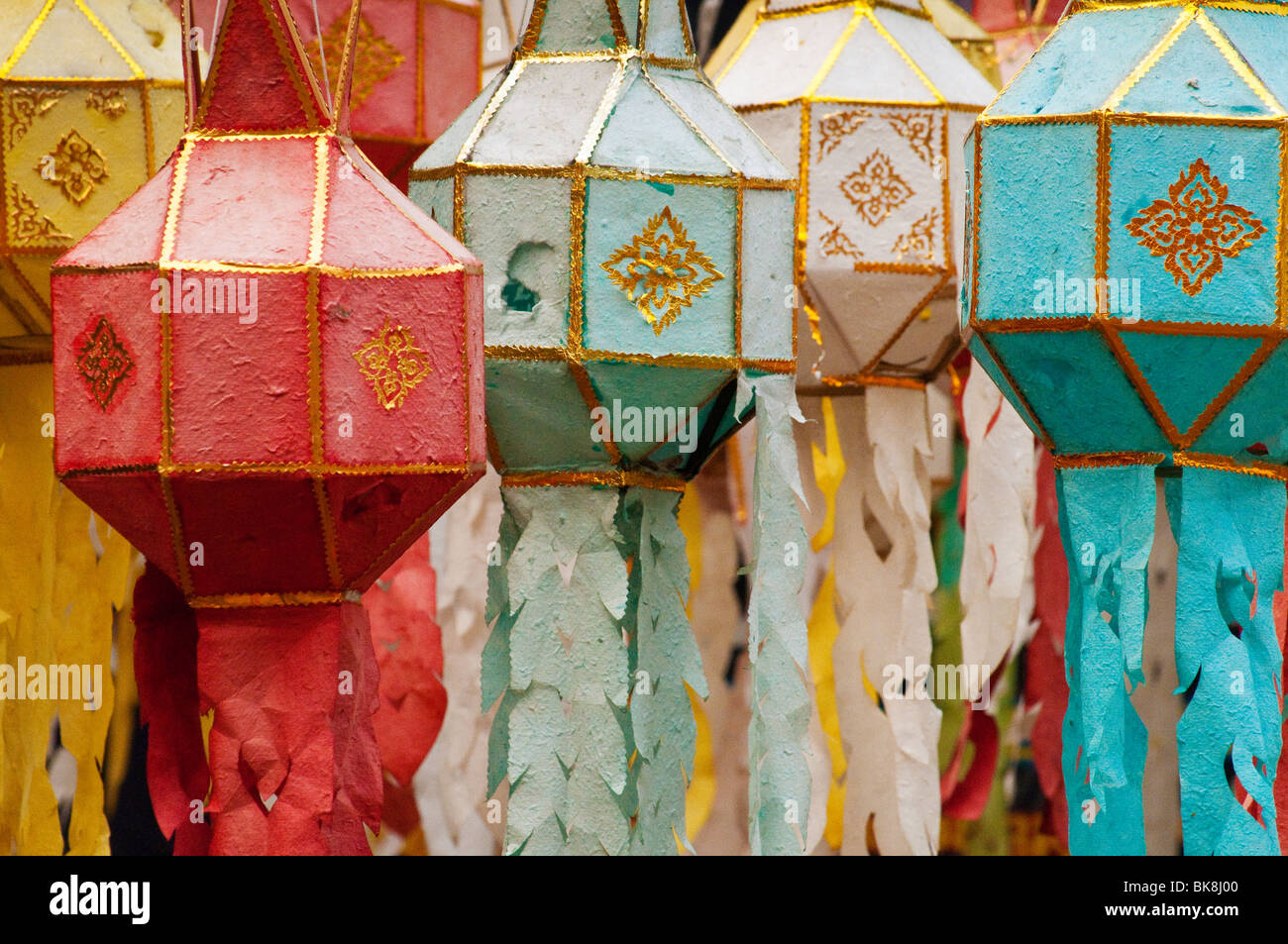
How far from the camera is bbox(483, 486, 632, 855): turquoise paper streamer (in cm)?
1330

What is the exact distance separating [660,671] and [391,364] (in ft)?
7.80

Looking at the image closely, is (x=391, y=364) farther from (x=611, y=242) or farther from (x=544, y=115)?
(x=544, y=115)

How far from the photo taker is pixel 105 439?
38.8 ft

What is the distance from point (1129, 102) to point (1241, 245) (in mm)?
703

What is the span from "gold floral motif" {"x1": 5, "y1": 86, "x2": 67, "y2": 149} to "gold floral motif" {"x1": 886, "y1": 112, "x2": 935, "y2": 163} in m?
3.63

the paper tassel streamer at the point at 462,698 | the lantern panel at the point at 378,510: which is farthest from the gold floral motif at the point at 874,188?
the lantern panel at the point at 378,510

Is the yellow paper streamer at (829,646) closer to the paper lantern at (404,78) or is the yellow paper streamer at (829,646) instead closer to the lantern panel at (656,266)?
the paper lantern at (404,78)

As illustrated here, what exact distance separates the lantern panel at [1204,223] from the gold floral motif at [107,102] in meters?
4.21

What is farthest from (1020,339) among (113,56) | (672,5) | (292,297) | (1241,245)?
(113,56)

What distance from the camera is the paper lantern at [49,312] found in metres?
13.9

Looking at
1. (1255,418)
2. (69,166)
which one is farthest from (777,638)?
(69,166)

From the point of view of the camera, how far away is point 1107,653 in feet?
43.0

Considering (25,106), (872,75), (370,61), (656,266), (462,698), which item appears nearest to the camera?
(656,266)
